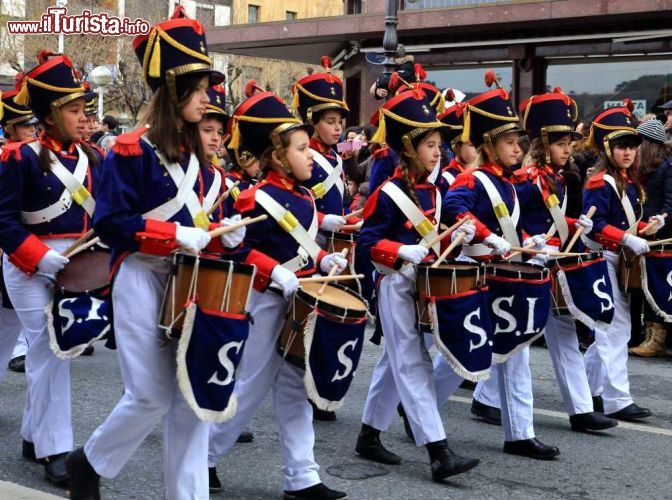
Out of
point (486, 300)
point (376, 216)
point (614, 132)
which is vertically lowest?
point (486, 300)

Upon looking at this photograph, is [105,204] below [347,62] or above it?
below

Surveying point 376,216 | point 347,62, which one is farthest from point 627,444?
point 347,62

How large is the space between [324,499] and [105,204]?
1773 mm

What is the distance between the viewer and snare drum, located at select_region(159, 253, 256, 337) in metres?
4.43

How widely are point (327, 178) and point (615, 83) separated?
36.2ft

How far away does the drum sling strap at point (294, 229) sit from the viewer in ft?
17.5

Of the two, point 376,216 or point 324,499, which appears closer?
point 324,499

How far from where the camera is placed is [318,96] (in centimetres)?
816

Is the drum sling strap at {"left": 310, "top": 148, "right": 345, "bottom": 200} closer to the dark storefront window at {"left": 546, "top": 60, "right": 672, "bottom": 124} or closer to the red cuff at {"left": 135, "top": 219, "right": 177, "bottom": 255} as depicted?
the red cuff at {"left": 135, "top": 219, "right": 177, "bottom": 255}

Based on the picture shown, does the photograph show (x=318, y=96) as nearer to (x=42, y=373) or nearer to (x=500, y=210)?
(x=500, y=210)

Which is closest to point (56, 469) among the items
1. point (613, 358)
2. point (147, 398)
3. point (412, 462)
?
point (147, 398)

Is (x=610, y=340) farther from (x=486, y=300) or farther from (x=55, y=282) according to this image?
(x=55, y=282)

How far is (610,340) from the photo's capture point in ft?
24.6

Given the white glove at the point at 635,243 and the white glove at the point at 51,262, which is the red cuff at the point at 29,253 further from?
the white glove at the point at 635,243
